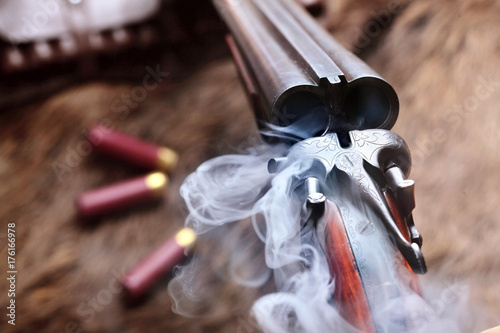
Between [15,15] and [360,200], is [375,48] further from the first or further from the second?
[15,15]

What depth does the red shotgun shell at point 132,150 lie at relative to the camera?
1.36 meters

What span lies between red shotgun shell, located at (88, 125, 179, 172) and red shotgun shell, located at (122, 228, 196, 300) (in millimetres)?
234

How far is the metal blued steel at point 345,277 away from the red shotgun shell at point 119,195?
72 centimetres

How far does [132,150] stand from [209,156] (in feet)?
0.77

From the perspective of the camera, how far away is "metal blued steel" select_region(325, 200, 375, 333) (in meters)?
0.64

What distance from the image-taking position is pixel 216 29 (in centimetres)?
162

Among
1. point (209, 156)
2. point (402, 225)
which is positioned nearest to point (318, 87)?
point (402, 225)

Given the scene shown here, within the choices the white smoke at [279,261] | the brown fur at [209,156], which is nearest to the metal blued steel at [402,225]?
the white smoke at [279,261]

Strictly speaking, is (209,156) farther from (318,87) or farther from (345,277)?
(345,277)

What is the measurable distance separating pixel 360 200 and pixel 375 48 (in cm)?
84

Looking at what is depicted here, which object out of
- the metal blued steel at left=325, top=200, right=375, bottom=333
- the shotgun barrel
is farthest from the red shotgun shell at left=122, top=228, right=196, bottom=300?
the metal blued steel at left=325, top=200, right=375, bottom=333

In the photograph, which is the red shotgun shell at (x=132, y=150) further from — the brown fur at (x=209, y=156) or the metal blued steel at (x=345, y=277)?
the metal blued steel at (x=345, y=277)

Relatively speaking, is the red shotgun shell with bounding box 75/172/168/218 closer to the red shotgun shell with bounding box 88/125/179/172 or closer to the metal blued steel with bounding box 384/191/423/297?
the red shotgun shell with bounding box 88/125/179/172

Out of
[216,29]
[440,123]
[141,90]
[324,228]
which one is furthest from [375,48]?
[324,228]
